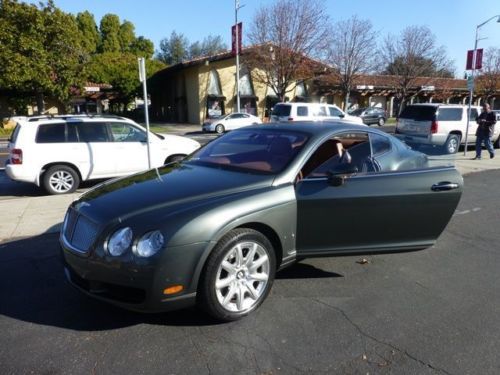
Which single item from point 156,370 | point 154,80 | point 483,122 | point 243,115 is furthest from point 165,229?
point 154,80

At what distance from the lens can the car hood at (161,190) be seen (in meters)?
3.17

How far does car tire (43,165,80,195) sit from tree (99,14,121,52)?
61633mm

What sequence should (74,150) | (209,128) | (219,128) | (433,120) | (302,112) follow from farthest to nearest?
(219,128), (209,128), (302,112), (433,120), (74,150)

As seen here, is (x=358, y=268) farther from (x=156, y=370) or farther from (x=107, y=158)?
(x=107, y=158)

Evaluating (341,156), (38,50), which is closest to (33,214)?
(341,156)

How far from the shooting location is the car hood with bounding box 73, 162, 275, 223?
3174 millimetres

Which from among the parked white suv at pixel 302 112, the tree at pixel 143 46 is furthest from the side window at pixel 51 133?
the tree at pixel 143 46

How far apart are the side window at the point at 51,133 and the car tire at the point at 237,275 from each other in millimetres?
6483

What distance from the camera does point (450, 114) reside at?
49.5ft

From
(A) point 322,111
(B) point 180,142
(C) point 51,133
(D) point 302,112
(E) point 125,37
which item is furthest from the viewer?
(E) point 125,37

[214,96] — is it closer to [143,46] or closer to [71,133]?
[71,133]

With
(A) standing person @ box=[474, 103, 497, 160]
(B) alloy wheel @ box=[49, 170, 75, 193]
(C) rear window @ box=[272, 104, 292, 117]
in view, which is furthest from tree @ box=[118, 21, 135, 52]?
(B) alloy wheel @ box=[49, 170, 75, 193]

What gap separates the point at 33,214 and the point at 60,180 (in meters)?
1.96

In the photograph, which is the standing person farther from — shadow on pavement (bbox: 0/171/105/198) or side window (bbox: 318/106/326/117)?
shadow on pavement (bbox: 0/171/105/198)
